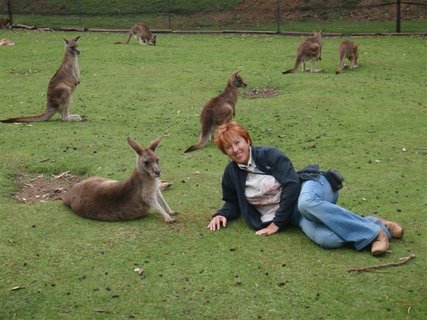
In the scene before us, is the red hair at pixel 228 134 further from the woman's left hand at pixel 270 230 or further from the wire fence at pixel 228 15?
the wire fence at pixel 228 15

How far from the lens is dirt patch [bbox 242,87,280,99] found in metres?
11.1

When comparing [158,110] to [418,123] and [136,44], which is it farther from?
[136,44]

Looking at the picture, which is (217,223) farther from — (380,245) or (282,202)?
(380,245)

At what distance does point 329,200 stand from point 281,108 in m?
4.69

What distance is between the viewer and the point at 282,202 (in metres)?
5.20

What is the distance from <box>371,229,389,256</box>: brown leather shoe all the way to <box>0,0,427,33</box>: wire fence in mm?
15340

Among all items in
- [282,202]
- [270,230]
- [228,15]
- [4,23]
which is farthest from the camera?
[228,15]

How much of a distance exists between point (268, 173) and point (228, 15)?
18.5 metres

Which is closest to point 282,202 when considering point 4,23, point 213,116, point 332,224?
point 332,224

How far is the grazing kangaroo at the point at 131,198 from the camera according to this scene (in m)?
5.82

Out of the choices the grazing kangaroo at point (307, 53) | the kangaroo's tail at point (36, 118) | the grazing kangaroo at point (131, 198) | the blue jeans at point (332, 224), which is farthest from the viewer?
the grazing kangaroo at point (307, 53)

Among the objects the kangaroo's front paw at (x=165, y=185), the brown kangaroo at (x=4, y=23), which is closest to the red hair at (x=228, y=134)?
the kangaroo's front paw at (x=165, y=185)

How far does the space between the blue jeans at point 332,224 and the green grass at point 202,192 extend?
111 mm

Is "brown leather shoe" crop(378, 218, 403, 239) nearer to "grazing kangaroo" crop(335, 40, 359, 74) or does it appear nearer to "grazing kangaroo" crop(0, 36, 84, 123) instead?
"grazing kangaroo" crop(0, 36, 84, 123)
